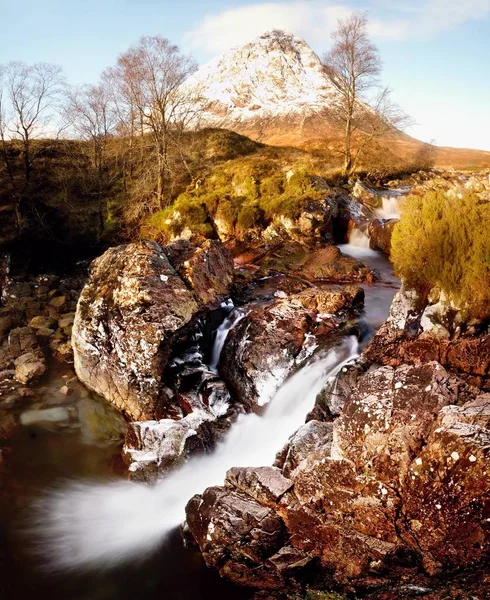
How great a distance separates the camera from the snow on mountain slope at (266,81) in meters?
67.4

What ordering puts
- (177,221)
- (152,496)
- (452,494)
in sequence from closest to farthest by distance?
1. (452,494)
2. (152,496)
3. (177,221)

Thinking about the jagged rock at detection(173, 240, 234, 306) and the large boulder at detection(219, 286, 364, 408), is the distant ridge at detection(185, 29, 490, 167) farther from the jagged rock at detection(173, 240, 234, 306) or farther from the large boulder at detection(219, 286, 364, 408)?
the large boulder at detection(219, 286, 364, 408)

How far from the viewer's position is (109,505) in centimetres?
926

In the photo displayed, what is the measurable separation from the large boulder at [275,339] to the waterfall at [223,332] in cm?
23

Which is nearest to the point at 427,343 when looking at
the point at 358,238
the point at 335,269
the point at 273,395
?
the point at 273,395

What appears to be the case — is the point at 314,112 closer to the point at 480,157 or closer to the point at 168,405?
the point at 480,157

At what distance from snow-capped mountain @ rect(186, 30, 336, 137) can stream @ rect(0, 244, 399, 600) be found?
183 feet

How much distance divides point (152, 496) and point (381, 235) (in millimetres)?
15636

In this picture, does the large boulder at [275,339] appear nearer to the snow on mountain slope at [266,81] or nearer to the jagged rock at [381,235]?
the jagged rock at [381,235]

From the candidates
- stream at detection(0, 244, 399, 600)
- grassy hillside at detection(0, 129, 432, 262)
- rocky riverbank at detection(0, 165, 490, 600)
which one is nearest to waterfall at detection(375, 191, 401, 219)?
grassy hillside at detection(0, 129, 432, 262)

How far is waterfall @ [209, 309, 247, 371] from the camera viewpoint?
12562 mm

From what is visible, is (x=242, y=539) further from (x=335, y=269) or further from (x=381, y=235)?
(x=381, y=235)

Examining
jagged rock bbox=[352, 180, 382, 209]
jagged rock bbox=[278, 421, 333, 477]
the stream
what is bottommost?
the stream

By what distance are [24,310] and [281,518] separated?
16.2 meters
